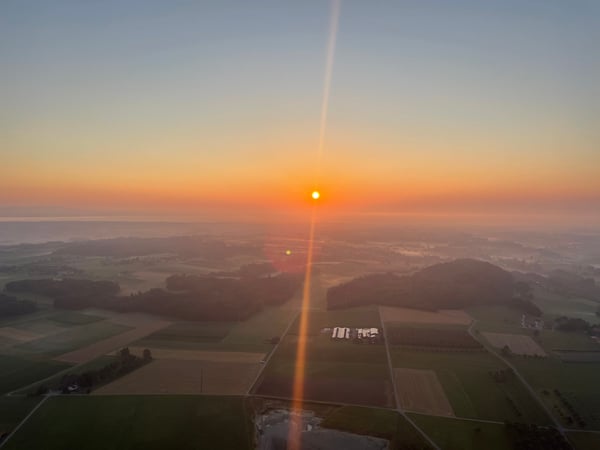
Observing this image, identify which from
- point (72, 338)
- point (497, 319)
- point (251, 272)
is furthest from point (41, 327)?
point (497, 319)

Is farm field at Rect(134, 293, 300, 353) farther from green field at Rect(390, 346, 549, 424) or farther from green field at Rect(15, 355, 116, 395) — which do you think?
green field at Rect(390, 346, 549, 424)

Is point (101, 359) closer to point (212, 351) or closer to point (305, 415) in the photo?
point (212, 351)

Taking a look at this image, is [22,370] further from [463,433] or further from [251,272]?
[251,272]

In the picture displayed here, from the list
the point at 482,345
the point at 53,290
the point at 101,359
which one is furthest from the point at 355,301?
the point at 53,290

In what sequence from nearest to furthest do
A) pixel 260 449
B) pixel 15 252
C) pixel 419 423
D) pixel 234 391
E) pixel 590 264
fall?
pixel 260 449
pixel 419 423
pixel 234 391
pixel 590 264
pixel 15 252

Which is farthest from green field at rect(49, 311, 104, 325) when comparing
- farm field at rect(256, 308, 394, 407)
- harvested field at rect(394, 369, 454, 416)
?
harvested field at rect(394, 369, 454, 416)

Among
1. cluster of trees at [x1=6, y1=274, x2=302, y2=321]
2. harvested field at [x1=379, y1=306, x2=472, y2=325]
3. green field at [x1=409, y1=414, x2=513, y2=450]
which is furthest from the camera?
cluster of trees at [x1=6, y1=274, x2=302, y2=321]
